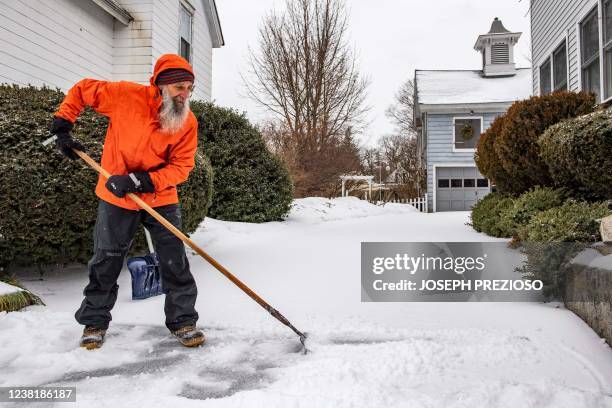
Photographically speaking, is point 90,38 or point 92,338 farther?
point 90,38

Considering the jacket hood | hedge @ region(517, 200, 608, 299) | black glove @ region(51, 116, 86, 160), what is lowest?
hedge @ region(517, 200, 608, 299)

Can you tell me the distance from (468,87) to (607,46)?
11557 mm

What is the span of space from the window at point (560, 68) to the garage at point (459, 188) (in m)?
7.74

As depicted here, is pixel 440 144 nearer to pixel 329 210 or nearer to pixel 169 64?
pixel 329 210

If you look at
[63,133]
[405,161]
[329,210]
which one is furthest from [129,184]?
[405,161]

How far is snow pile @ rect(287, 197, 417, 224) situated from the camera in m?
10.7

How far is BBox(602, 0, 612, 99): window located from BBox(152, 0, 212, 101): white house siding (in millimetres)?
8179

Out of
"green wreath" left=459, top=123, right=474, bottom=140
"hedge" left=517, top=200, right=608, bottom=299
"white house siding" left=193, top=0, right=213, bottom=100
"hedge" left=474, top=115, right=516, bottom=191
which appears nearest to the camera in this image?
"hedge" left=517, top=200, right=608, bottom=299

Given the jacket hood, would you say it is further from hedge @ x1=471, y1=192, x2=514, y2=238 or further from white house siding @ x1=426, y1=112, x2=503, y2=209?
white house siding @ x1=426, y1=112, x2=503, y2=209

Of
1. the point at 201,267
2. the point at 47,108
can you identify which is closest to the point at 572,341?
the point at 201,267

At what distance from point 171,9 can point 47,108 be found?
7537 mm

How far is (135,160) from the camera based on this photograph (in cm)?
287

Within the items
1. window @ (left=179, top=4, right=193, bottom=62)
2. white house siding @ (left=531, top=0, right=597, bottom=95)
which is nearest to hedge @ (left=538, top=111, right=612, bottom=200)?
white house siding @ (left=531, top=0, right=597, bottom=95)

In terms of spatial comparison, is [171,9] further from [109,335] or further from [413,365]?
[413,365]
